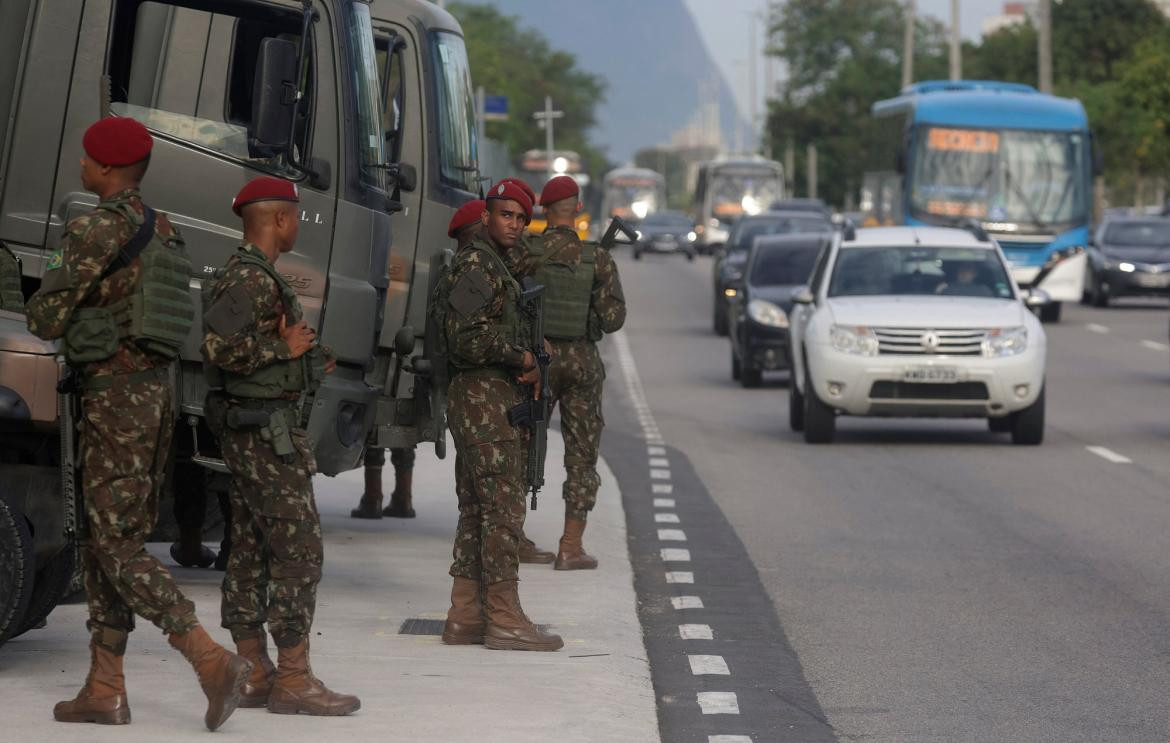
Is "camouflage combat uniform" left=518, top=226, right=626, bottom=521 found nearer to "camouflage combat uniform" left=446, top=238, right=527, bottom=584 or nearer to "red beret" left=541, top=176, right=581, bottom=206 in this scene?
"red beret" left=541, top=176, right=581, bottom=206

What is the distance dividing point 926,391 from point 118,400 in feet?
39.8

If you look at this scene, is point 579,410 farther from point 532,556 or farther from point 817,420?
point 817,420

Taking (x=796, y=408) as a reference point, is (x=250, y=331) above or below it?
below

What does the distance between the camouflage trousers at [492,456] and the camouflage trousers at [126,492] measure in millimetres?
1985

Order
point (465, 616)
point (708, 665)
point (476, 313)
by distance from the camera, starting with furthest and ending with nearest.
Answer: point (465, 616) < point (708, 665) < point (476, 313)

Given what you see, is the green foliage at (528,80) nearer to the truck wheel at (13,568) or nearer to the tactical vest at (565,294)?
the tactical vest at (565,294)

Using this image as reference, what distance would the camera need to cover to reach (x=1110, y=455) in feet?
60.6

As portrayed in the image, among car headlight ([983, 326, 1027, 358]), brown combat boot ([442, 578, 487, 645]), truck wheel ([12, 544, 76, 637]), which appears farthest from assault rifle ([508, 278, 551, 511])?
car headlight ([983, 326, 1027, 358])

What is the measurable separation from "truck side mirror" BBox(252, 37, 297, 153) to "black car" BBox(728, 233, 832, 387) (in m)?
14.6

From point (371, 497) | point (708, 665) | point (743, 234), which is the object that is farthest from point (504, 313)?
point (743, 234)

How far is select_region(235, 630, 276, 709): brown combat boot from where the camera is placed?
801cm

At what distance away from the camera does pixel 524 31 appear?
489ft

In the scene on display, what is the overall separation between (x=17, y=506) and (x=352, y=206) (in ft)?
7.30

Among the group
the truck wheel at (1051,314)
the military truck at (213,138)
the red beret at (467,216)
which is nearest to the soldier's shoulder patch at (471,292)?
the red beret at (467,216)
